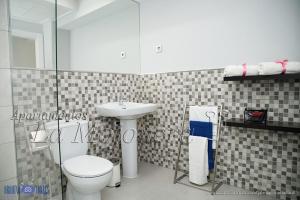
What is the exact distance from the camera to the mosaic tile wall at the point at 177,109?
1.41 m

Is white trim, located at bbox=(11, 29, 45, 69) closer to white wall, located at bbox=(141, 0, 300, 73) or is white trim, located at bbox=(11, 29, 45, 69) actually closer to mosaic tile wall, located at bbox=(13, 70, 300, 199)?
mosaic tile wall, located at bbox=(13, 70, 300, 199)

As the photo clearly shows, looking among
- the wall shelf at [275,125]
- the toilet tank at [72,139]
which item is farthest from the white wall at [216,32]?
the toilet tank at [72,139]

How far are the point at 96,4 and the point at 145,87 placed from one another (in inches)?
51.9

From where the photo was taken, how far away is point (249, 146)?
6.26 ft

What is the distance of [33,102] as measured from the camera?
4.34ft

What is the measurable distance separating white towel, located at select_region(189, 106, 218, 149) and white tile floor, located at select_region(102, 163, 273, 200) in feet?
1.52

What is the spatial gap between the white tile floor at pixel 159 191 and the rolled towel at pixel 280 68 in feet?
3.78

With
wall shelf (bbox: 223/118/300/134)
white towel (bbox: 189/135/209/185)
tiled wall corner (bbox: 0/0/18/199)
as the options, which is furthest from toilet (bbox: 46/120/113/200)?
wall shelf (bbox: 223/118/300/134)

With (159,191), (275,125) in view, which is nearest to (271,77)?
(275,125)

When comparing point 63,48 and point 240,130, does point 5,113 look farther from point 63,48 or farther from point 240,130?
point 240,130

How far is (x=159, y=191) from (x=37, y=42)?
1711mm

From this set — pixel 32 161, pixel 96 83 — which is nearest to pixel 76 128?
pixel 32 161

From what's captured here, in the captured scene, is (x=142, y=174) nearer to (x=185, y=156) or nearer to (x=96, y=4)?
(x=185, y=156)

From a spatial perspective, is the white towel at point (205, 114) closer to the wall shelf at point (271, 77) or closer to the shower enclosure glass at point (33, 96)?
the wall shelf at point (271, 77)
